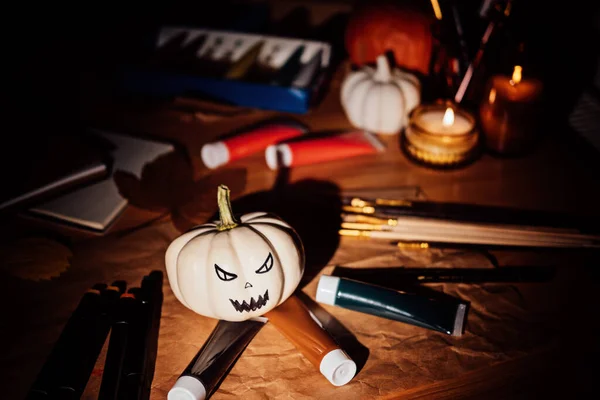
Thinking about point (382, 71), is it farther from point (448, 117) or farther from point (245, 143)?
point (245, 143)

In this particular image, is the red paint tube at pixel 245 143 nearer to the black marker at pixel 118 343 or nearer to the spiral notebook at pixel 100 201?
the spiral notebook at pixel 100 201

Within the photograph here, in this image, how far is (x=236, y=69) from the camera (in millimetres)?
1233

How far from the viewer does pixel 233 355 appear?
65 cm

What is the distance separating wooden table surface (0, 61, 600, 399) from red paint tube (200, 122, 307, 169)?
23mm

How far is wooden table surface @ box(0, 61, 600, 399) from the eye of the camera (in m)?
0.67

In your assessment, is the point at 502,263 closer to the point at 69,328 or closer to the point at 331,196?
the point at 331,196

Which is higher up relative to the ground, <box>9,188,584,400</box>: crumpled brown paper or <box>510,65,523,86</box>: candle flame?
<box>510,65,523,86</box>: candle flame

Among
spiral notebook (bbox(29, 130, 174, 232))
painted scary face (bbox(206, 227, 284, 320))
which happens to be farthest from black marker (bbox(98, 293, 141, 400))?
spiral notebook (bbox(29, 130, 174, 232))

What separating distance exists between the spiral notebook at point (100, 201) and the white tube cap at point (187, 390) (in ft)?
1.27

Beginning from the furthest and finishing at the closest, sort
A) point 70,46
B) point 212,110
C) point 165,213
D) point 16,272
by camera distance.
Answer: point 70,46
point 212,110
point 165,213
point 16,272

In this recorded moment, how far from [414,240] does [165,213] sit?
46 cm

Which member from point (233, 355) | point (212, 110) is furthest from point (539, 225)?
point (212, 110)

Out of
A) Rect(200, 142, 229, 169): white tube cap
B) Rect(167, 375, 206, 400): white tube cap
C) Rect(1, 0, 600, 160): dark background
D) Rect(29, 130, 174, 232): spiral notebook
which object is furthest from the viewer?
Rect(1, 0, 600, 160): dark background

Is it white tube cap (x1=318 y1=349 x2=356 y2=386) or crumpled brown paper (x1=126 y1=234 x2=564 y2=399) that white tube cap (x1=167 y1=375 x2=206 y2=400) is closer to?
crumpled brown paper (x1=126 y1=234 x2=564 y2=399)
